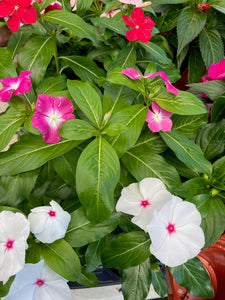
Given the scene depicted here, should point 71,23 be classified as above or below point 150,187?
above

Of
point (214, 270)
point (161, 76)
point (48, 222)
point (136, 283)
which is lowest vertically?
point (214, 270)

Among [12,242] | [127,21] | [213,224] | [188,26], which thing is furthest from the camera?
[188,26]

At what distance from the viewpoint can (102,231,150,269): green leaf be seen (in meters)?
0.68

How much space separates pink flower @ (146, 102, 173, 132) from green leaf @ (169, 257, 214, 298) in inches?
13.3

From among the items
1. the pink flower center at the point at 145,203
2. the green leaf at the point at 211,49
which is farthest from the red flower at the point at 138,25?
the pink flower center at the point at 145,203

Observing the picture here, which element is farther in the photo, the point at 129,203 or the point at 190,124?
the point at 190,124

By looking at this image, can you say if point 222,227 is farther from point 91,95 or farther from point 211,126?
point 91,95

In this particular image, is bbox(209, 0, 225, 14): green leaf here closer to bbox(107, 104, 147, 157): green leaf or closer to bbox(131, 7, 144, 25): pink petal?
bbox(131, 7, 144, 25): pink petal

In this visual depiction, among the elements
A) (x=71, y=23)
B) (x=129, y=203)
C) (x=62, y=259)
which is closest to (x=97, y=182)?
(x=129, y=203)

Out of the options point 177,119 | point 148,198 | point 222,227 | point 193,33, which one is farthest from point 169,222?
point 193,33

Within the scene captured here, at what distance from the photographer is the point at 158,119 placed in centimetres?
68

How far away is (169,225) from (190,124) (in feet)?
0.91

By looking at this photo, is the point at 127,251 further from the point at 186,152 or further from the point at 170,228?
the point at 186,152

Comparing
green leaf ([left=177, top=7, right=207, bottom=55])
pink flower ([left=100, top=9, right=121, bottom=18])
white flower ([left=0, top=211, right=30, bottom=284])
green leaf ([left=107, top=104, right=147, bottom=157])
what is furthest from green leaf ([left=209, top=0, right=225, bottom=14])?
white flower ([left=0, top=211, right=30, bottom=284])
